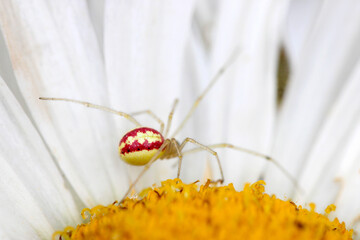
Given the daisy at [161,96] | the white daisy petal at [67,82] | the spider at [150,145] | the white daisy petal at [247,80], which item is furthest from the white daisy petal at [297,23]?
the white daisy petal at [67,82]

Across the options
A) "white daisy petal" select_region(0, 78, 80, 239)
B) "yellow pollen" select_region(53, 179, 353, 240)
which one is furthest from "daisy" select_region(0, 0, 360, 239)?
"yellow pollen" select_region(53, 179, 353, 240)

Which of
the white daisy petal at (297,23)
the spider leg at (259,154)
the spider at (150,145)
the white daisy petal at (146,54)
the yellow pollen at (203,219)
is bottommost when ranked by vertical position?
the yellow pollen at (203,219)

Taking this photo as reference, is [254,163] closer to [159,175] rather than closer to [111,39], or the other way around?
[159,175]

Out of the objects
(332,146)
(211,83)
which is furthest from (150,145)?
(332,146)

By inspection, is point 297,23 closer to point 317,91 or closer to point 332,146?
point 317,91

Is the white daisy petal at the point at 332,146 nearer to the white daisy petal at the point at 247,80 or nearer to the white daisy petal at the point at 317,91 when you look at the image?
the white daisy petal at the point at 317,91

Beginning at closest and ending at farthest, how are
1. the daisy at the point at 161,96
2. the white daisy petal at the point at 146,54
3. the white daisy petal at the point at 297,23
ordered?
the daisy at the point at 161,96
the white daisy petal at the point at 146,54
the white daisy petal at the point at 297,23

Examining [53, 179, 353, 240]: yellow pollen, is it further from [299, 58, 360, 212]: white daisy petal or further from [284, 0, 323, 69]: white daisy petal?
[284, 0, 323, 69]: white daisy petal
